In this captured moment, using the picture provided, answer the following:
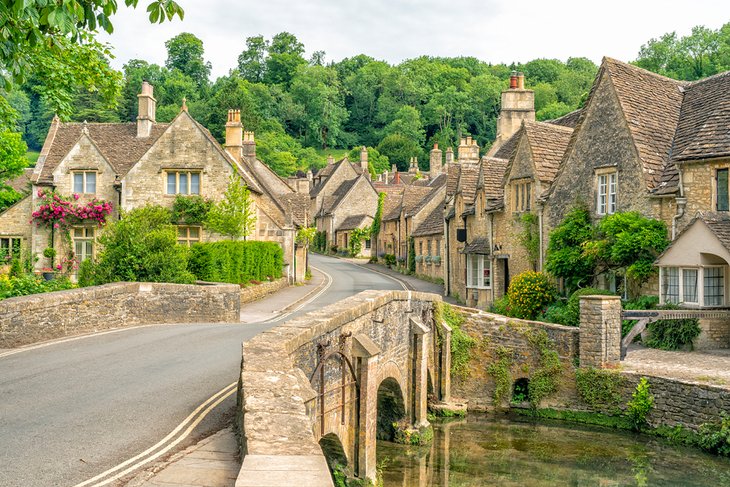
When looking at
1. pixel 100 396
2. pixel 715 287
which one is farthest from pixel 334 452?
pixel 715 287

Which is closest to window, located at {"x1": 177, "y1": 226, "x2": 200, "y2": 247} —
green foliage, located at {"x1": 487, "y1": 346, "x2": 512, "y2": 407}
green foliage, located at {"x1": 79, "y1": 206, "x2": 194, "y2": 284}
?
green foliage, located at {"x1": 79, "y1": 206, "x2": 194, "y2": 284}

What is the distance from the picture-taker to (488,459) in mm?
19250

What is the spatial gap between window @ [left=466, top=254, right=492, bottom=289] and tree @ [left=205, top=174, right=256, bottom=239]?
1110 centimetres

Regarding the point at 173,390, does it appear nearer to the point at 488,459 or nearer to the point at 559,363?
the point at 488,459

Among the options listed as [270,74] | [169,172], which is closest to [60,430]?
[169,172]

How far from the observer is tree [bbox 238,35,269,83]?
161 m

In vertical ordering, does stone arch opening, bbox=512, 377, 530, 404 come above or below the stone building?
below

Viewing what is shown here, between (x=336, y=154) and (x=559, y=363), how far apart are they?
119232mm

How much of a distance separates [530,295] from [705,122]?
27.5 ft

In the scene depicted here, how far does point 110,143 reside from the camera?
1639 inches

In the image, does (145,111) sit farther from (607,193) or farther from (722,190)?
(722,190)

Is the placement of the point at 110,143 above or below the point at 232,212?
above

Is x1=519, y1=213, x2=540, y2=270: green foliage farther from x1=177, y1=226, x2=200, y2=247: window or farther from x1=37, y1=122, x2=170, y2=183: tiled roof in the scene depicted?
x1=37, y1=122, x2=170, y2=183: tiled roof

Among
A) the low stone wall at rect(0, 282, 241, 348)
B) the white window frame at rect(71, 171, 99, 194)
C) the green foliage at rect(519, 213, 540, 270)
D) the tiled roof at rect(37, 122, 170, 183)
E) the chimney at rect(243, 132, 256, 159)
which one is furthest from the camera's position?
the chimney at rect(243, 132, 256, 159)
